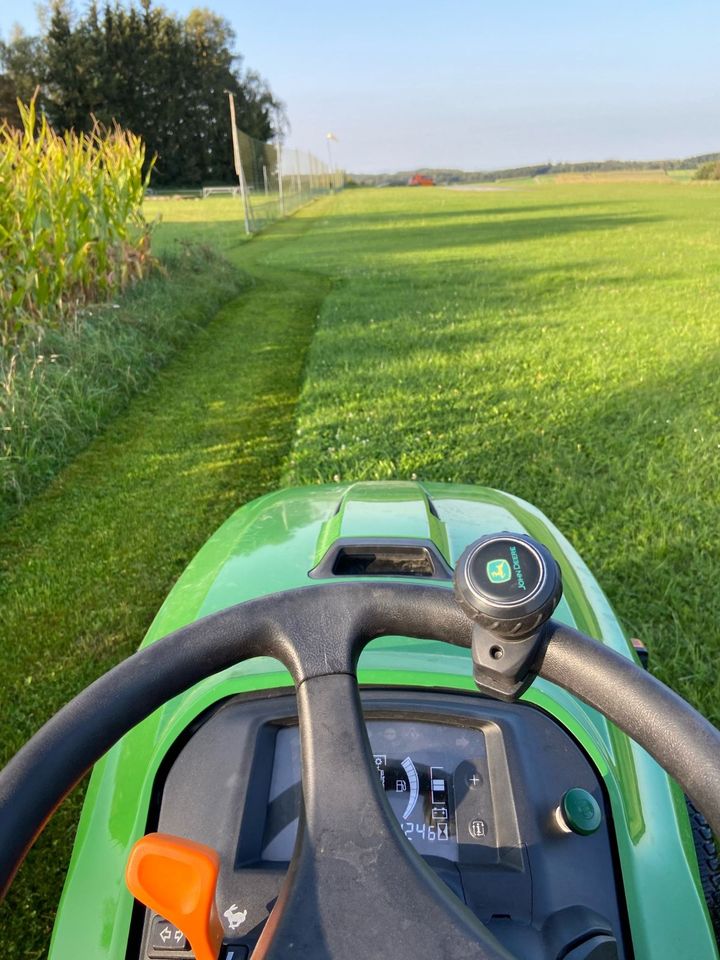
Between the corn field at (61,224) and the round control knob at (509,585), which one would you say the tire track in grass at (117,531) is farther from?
the round control knob at (509,585)

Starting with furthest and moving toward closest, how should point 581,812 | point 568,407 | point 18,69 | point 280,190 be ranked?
point 18,69 → point 280,190 → point 568,407 → point 581,812

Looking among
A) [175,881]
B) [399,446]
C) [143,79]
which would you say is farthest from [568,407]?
[143,79]

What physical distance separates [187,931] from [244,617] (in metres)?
0.27

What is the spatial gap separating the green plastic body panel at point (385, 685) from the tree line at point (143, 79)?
49.9m

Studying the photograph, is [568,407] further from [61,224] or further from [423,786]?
[61,224]

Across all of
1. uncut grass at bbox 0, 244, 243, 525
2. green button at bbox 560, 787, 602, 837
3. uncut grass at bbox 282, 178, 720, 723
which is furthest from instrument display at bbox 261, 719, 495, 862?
uncut grass at bbox 0, 244, 243, 525

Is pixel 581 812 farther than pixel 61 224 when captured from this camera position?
No

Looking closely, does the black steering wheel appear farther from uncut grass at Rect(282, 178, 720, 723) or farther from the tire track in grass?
uncut grass at Rect(282, 178, 720, 723)

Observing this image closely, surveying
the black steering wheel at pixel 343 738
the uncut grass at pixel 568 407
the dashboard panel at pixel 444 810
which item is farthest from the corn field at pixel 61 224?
the black steering wheel at pixel 343 738

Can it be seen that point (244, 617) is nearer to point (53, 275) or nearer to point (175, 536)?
point (175, 536)

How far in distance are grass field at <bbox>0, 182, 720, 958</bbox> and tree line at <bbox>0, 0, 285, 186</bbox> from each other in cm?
4399

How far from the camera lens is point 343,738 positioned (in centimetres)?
65

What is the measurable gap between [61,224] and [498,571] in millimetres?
6454

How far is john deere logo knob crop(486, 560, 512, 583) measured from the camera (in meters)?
0.61
